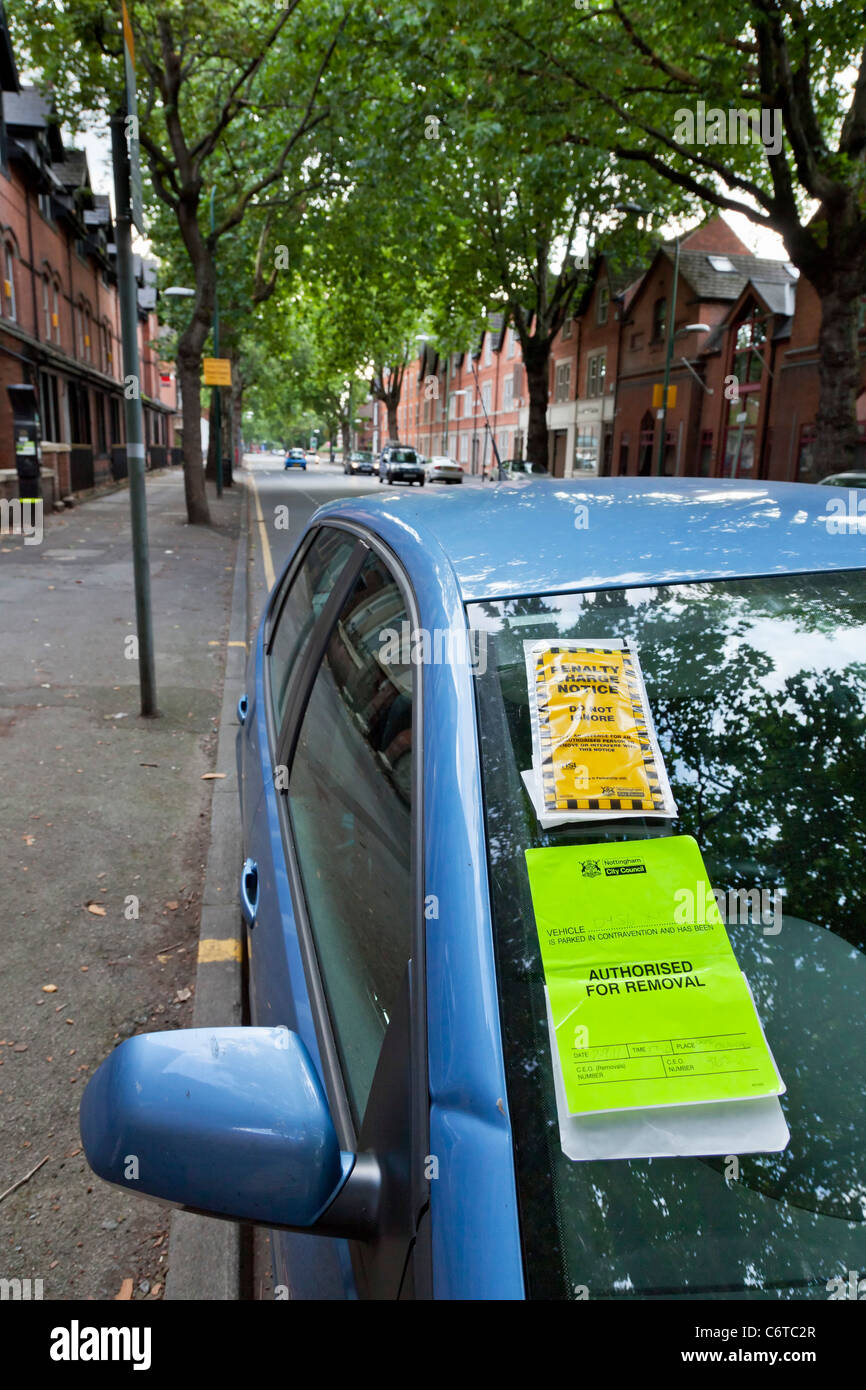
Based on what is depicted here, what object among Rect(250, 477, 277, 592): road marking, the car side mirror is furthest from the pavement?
Rect(250, 477, 277, 592): road marking

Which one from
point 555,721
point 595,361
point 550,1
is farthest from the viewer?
point 595,361

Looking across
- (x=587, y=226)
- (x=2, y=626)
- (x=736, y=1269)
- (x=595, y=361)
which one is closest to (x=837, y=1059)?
(x=736, y=1269)

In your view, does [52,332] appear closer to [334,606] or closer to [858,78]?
[858,78]

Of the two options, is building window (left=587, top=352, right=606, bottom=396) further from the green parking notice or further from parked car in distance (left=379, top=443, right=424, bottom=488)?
the green parking notice

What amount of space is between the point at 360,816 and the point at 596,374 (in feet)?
148

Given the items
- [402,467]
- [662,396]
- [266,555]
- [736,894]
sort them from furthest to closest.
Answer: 1. [402,467]
2. [662,396]
3. [266,555]
4. [736,894]

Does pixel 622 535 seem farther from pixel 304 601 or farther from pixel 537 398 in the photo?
pixel 537 398

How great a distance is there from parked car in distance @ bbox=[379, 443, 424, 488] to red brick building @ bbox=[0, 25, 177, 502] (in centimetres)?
1377

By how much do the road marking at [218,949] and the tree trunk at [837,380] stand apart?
12.3 metres

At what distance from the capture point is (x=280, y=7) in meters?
16.3

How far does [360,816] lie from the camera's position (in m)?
1.75

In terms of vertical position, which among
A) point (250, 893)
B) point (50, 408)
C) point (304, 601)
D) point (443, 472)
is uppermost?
point (50, 408)

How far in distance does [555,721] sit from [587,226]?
30075 mm

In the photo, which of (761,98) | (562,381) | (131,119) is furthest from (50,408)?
(562,381)
